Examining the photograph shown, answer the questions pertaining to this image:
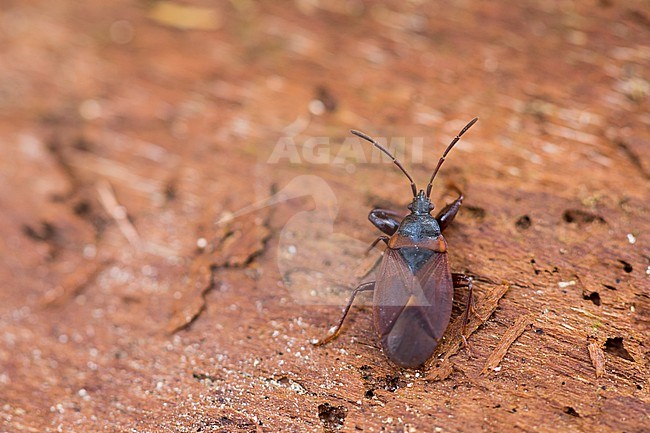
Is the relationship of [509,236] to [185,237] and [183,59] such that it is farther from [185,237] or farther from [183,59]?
[183,59]

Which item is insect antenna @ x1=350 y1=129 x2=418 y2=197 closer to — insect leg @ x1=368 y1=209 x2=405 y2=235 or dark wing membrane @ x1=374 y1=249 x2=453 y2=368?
insect leg @ x1=368 y1=209 x2=405 y2=235

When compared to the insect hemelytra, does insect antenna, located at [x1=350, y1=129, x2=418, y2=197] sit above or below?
above

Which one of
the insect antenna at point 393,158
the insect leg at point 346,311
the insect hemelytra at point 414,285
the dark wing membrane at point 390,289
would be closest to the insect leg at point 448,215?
the insect hemelytra at point 414,285

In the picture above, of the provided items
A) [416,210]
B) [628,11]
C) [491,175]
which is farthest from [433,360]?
[628,11]

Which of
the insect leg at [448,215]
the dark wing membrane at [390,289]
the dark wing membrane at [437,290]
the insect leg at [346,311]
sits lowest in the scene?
the insect leg at [346,311]

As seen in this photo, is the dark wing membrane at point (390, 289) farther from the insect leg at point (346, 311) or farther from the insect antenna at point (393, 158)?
the insect antenna at point (393, 158)

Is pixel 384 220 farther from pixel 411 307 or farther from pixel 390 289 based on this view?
pixel 411 307

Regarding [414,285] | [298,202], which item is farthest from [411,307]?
[298,202]

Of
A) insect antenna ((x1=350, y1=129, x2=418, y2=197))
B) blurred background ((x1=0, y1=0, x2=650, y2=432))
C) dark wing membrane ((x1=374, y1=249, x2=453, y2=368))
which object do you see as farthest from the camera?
insect antenna ((x1=350, y1=129, x2=418, y2=197))

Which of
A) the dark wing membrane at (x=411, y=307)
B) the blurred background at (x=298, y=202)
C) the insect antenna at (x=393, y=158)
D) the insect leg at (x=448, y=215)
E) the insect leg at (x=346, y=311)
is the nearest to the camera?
the dark wing membrane at (x=411, y=307)

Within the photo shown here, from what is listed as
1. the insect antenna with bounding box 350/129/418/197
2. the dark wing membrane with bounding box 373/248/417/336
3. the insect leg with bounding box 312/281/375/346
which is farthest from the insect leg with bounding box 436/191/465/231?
the insect leg with bounding box 312/281/375/346
